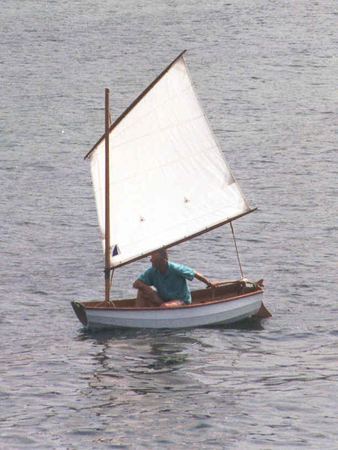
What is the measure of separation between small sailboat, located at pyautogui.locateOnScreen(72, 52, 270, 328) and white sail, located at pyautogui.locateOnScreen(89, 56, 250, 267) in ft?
0.11

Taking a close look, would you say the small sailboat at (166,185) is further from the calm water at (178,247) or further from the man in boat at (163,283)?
the calm water at (178,247)

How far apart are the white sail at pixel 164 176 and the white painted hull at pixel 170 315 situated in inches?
102

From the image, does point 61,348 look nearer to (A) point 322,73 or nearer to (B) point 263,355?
(B) point 263,355

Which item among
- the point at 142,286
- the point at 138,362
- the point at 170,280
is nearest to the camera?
the point at 138,362

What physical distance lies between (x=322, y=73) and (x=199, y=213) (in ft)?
194

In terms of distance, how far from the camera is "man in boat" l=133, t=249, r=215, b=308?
48.3 meters

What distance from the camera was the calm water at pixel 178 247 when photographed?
136 feet

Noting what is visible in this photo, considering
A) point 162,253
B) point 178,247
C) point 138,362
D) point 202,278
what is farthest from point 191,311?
point 178,247

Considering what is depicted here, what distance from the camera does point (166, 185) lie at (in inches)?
2016

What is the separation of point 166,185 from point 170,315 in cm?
517

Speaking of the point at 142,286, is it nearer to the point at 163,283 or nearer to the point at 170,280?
the point at 163,283

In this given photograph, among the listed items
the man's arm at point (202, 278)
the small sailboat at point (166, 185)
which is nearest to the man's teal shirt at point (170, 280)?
the man's arm at point (202, 278)

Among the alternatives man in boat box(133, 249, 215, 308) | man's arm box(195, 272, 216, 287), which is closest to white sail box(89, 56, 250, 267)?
man in boat box(133, 249, 215, 308)

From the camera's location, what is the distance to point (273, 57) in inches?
4493
